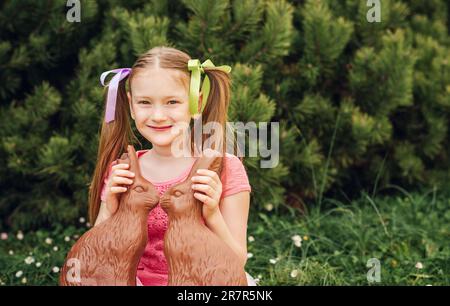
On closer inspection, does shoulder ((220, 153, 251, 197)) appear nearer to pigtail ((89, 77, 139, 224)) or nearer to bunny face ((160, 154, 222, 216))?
bunny face ((160, 154, 222, 216))

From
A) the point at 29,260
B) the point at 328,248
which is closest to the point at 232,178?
the point at 328,248

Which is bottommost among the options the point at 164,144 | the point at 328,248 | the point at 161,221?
the point at 328,248

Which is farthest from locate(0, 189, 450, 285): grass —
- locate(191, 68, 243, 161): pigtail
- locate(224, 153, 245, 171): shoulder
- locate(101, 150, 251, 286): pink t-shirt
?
locate(191, 68, 243, 161): pigtail

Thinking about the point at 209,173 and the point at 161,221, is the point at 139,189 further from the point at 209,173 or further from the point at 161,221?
the point at 161,221

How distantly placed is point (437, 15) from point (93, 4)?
2.24m

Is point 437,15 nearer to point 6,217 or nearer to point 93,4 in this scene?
point 93,4

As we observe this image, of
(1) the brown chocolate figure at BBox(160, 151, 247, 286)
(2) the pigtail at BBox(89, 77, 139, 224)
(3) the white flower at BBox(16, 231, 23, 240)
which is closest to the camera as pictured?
(1) the brown chocolate figure at BBox(160, 151, 247, 286)

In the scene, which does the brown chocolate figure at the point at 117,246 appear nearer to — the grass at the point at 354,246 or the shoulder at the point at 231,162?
the shoulder at the point at 231,162

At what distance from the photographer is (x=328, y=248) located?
3.12m

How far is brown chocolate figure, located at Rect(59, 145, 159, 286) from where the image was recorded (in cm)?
175

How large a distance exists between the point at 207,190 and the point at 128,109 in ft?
1.83

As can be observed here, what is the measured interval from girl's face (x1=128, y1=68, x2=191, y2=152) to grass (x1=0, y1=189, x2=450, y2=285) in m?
1.11

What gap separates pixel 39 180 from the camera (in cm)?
345
